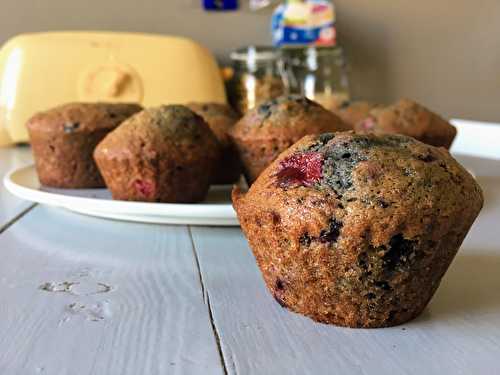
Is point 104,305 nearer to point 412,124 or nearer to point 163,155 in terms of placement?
point 163,155

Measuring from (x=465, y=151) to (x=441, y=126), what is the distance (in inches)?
31.2

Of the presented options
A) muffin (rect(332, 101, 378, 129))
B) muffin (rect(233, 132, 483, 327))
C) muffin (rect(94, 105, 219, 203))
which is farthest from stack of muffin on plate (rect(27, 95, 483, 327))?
muffin (rect(332, 101, 378, 129))

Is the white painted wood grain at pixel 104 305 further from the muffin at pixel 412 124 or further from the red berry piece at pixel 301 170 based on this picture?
the muffin at pixel 412 124

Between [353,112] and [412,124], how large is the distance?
0.21 metres

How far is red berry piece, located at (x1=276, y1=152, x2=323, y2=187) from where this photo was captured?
21.5 inches

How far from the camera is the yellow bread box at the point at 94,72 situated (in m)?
2.12

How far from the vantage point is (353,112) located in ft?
4.66

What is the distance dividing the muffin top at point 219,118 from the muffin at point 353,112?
0.26 metres

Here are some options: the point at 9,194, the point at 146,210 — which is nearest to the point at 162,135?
the point at 146,210

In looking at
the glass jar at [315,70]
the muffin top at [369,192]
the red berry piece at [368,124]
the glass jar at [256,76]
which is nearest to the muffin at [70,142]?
the red berry piece at [368,124]

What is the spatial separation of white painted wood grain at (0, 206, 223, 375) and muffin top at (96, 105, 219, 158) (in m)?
0.14

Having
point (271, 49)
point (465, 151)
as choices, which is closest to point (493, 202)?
point (465, 151)

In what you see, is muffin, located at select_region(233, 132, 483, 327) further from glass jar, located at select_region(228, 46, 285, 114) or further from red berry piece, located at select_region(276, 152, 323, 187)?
glass jar, located at select_region(228, 46, 285, 114)

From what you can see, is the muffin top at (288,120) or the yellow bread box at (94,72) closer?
the muffin top at (288,120)
